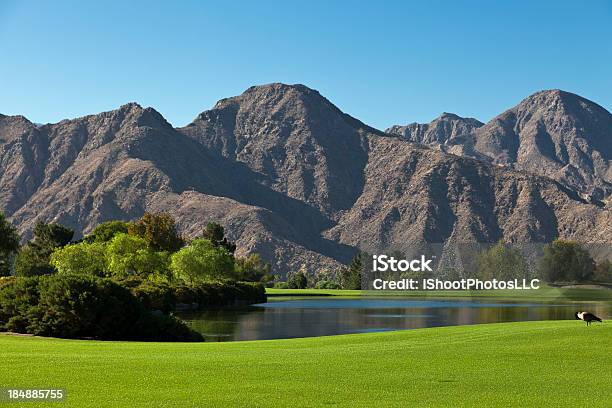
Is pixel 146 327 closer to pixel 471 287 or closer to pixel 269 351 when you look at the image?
pixel 269 351

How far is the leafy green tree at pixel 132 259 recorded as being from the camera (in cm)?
9488

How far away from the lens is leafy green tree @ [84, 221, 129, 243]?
124 meters

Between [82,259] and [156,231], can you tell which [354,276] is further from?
[82,259]

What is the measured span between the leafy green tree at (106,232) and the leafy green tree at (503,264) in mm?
57006

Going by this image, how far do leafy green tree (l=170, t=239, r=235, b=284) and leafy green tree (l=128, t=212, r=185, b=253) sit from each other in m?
22.1

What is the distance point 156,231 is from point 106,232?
28.2ft

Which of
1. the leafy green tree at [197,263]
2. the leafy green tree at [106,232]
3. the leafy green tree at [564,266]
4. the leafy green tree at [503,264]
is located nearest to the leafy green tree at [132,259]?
the leafy green tree at [197,263]

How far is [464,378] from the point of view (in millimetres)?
17469

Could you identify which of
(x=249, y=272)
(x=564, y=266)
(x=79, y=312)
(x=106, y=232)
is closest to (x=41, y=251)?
(x=106, y=232)

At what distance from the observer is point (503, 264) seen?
111 meters

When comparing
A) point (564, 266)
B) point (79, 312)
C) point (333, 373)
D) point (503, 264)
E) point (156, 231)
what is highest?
point (156, 231)

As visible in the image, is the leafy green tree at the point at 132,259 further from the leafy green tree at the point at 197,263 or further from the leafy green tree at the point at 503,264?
the leafy green tree at the point at 503,264

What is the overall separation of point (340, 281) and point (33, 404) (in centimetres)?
16782

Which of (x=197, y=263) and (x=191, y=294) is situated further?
(x=197, y=263)
